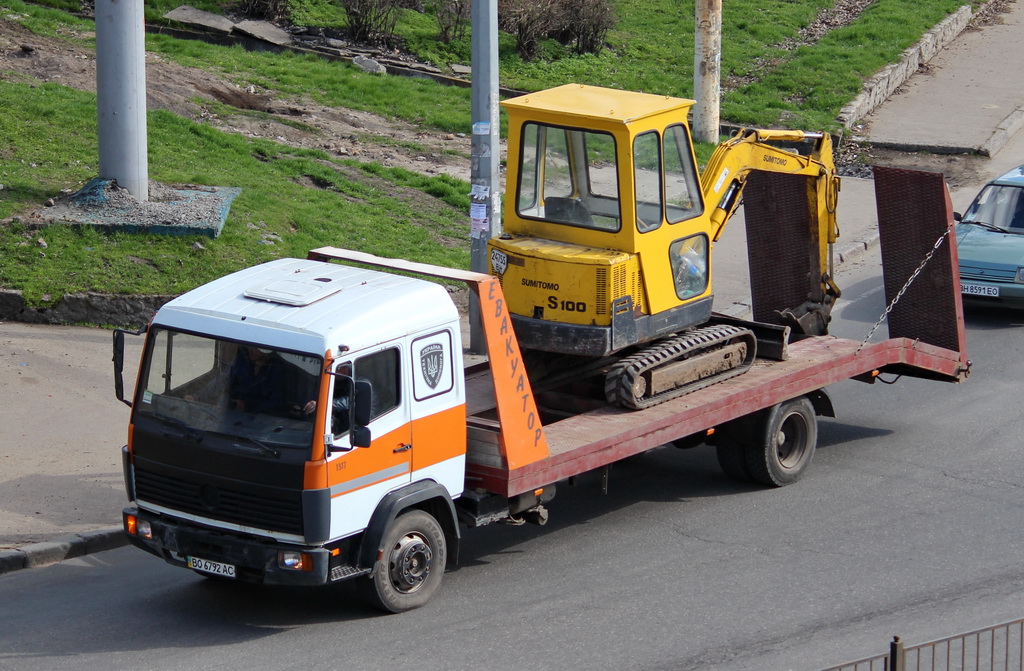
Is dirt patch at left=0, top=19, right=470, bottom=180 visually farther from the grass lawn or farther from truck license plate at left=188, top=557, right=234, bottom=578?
truck license plate at left=188, top=557, right=234, bottom=578

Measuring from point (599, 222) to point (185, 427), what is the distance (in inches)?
145

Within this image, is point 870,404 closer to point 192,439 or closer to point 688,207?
point 688,207

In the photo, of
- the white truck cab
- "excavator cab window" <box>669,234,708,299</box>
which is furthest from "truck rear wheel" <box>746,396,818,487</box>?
the white truck cab

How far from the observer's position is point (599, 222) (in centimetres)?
978

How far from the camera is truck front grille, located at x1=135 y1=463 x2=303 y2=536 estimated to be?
7559 mm

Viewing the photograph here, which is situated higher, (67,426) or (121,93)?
(121,93)

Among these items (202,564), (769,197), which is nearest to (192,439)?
(202,564)

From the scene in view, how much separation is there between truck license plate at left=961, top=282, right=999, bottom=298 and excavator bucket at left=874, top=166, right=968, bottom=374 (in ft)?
10.4

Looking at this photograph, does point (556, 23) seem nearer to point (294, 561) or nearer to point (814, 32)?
point (814, 32)

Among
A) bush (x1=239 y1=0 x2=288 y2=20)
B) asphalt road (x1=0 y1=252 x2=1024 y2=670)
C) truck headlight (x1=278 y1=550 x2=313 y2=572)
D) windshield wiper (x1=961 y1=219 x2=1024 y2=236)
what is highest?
bush (x1=239 y1=0 x2=288 y2=20)

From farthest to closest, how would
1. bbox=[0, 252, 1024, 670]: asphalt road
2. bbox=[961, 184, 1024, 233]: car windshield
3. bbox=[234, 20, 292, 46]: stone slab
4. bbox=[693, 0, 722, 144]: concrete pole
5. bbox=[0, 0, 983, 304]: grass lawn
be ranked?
1. bbox=[234, 20, 292, 46]: stone slab
2. bbox=[693, 0, 722, 144]: concrete pole
3. bbox=[961, 184, 1024, 233]: car windshield
4. bbox=[0, 0, 983, 304]: grass lawn
5. bbox=[0, 252, 1024, 670]: asphalt road

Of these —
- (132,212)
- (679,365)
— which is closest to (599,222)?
(679,365)

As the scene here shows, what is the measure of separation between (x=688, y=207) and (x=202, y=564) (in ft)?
15.5

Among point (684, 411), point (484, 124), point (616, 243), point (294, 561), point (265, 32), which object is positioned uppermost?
point (265, 32)
